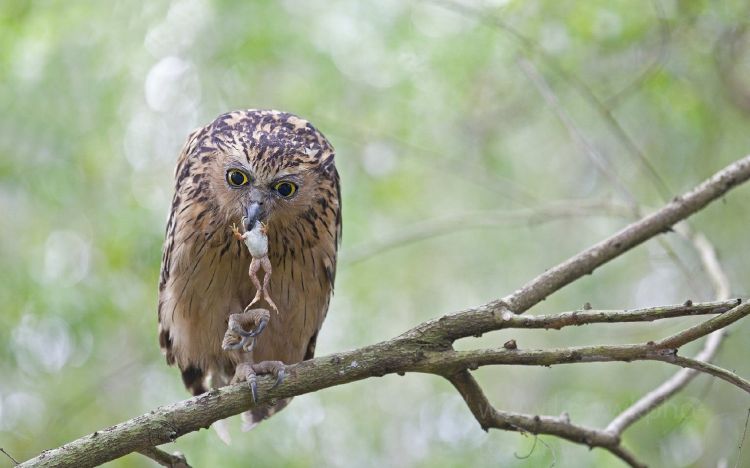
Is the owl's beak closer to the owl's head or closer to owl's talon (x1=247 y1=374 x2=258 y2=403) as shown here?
the owl's head

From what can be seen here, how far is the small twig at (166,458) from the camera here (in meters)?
2.63

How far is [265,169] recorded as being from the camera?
10.7 feet

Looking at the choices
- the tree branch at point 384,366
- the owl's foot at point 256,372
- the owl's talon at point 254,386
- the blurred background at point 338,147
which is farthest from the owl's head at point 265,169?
the blurred background at point 338,147

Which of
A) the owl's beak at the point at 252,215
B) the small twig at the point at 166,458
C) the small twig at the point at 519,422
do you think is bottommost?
the small twig at the point at 519,422

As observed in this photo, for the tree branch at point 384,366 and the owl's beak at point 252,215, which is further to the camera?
the owl's beak at point 252,215

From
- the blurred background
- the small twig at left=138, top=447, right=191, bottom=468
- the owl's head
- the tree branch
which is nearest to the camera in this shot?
the tree branch

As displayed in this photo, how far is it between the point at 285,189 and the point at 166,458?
44.1 inches

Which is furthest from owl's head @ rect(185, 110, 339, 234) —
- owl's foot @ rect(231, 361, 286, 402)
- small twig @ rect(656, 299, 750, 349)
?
small twig @ rect(656, 299, 750, 349)

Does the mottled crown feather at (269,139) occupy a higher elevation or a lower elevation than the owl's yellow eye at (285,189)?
higher

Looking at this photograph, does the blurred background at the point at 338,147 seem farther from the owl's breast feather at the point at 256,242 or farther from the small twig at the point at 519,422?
the owl's breast feather at the point at 256,242

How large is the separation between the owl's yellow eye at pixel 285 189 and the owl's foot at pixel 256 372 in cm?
67

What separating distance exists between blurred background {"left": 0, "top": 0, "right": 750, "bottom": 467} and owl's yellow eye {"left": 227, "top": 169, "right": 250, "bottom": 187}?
1437mm

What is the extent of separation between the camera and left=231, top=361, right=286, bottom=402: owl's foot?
265 cm

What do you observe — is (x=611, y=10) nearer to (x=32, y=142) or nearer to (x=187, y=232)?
(x=187, y=232)
